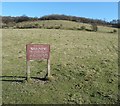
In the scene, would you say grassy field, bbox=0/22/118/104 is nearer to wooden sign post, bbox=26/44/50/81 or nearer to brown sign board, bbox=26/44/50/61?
wooden sign post, bbox=26/44/50/81

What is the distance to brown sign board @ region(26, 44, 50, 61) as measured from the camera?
1620 cm

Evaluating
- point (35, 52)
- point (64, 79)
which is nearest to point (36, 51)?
point (35, 52)

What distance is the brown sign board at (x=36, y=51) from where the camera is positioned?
53.2 ft

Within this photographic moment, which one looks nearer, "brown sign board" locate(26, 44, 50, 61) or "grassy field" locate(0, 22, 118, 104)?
"grassy field" locate(0, 22, 118, 104)

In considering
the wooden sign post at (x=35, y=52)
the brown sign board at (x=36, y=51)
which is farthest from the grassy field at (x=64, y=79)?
the brown sign board at (x=36, y=51)

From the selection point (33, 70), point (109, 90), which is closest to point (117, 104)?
point (109, 90)

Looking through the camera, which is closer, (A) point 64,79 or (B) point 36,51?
(B) point 36,51

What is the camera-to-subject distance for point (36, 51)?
16344mm

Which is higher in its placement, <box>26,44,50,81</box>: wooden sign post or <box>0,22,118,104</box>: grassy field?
<box>26,44,50,81</box>: wooden sign post

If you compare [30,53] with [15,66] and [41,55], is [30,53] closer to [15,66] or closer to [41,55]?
[41,55]

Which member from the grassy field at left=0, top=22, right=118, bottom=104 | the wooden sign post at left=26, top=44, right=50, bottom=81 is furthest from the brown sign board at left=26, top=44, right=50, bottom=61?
the grassy field at left=0, top=22, right=118, bottom=104

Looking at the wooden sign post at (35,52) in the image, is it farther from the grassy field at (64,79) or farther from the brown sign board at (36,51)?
the grassy field at (64,79)

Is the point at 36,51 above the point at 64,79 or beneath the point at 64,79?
above

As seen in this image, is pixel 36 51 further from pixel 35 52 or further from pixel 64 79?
pixel 64 79
